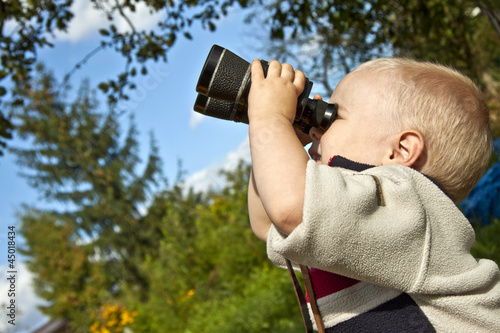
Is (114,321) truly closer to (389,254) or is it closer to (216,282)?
(216,282)

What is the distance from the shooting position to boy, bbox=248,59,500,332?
783 millimetres

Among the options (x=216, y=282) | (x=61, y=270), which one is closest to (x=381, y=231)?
(x=216, y=282)

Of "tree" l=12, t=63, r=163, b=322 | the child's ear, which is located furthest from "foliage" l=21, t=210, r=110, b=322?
the child's ear

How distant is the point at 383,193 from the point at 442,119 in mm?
292

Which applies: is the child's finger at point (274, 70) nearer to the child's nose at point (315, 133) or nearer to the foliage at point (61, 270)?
the child's nose at point (315, 133)

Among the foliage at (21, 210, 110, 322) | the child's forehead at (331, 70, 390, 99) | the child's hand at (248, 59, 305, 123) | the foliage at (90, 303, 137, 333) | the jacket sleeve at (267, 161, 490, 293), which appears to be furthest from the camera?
the foliage at (21, 210, 110, 322)

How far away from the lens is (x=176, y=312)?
491 centimetres

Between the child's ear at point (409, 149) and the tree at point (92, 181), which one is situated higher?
the tree at point (92, 181)

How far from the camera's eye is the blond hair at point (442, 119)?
0.98 metres

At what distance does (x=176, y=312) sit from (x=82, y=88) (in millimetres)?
9762

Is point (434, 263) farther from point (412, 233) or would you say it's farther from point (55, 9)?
point (55, 9)

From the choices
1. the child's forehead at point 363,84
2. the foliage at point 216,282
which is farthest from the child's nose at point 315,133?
the foliage at point 216,282

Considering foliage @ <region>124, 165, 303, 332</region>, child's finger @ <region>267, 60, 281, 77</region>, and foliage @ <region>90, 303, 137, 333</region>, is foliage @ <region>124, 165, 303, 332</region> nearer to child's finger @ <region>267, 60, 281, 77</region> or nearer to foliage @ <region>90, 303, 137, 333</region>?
foliage @ <region>90, 303, 137, 333</region>

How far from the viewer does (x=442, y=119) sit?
3.21 feet
